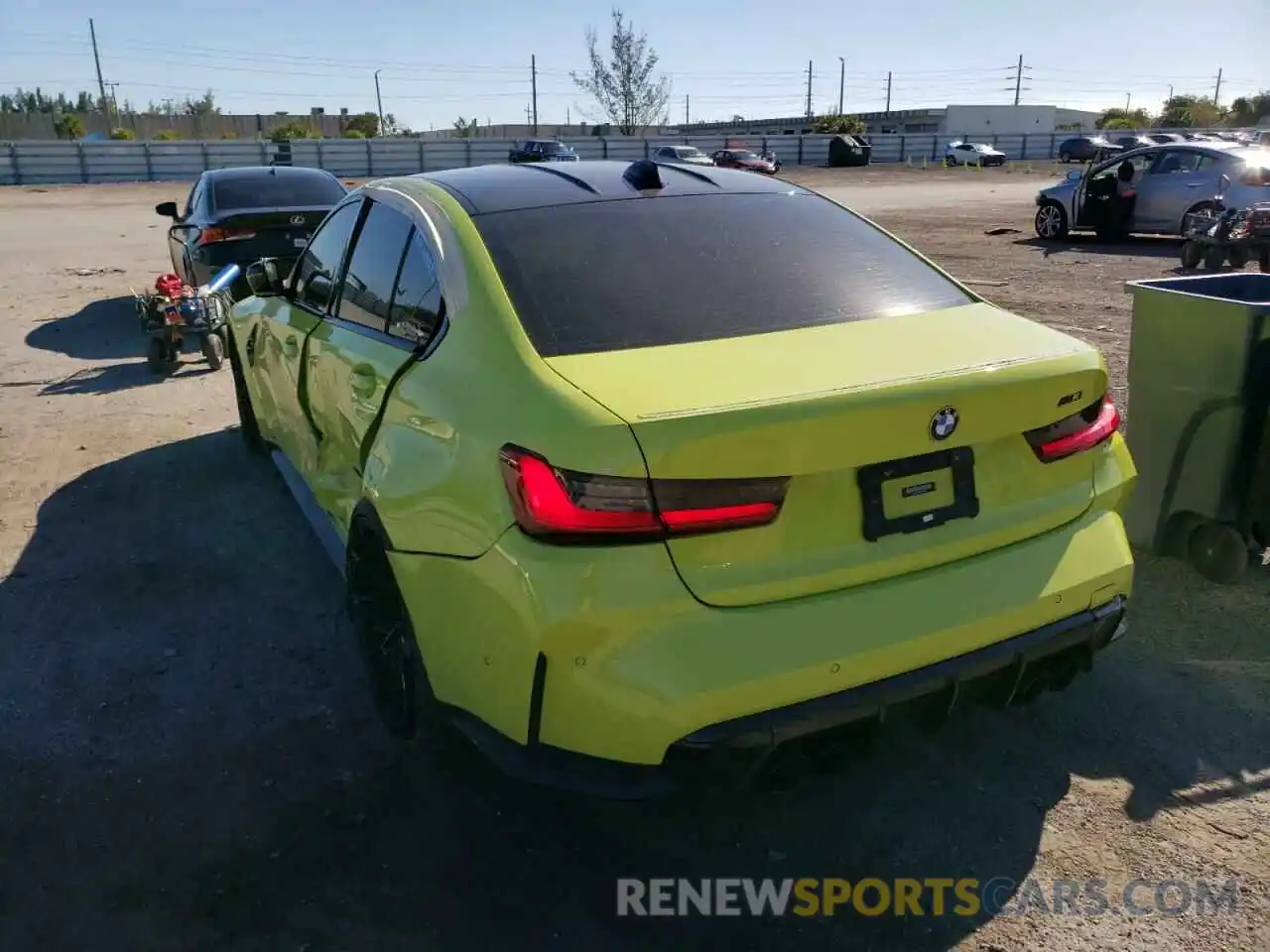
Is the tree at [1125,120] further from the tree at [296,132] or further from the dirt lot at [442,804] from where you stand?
the dirt lot at [442,804]

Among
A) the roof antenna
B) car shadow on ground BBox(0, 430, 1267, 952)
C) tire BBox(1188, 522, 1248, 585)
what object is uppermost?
the roof antenna

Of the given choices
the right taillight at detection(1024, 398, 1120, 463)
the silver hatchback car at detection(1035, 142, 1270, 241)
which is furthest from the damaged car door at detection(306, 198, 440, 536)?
the silver hatchback car at detection(1035, 142, 1270, 241)

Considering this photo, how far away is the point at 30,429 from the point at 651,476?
6.33 m

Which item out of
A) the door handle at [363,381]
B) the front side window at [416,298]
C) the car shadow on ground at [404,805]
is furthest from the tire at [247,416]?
the front side window at [416,298]

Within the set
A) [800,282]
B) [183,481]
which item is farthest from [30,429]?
[800,282]

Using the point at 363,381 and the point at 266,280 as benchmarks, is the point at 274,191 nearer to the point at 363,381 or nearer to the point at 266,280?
the point at 266,280

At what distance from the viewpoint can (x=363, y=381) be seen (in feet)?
10.7

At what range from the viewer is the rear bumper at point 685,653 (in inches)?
86.0

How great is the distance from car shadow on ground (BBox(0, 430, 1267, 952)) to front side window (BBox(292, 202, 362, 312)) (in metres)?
1.30

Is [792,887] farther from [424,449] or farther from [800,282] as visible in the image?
[800,282]

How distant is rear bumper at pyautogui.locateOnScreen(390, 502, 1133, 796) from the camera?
2184mm

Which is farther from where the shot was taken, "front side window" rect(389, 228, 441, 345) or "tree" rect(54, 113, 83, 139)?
"tree" rect(54, 113, 83, 139)

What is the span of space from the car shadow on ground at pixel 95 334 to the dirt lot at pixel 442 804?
17.4 feet

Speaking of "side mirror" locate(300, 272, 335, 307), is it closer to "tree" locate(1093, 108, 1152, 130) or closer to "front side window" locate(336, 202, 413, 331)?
"front side window" locate(336, 202, 413, 331)
